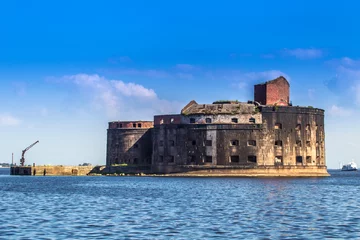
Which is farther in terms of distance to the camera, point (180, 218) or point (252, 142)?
point (252, 142)

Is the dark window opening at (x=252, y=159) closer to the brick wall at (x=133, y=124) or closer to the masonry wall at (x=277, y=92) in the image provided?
the masonry wall at (x=277, y=92)

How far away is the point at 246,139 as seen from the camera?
81.1 metres

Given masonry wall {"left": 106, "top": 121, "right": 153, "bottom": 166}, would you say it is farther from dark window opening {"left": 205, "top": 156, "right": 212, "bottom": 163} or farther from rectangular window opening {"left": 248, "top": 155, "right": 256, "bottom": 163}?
rectangular window opening {"left": 248, "top": 155, "right": 256, "bottom": 163}

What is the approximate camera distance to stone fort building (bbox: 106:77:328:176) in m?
81.1

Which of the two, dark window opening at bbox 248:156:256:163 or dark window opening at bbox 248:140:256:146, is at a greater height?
dark window opening at bbox 248:140:256:146

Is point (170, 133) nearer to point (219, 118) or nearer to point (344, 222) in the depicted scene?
point (219, 118)

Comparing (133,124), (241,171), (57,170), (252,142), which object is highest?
(133,124)

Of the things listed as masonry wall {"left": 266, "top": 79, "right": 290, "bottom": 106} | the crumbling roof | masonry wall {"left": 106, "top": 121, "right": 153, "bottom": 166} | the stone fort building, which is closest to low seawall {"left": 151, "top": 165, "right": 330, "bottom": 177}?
the stone fort building

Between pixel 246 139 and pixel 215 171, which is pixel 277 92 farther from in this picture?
pixel 215 171

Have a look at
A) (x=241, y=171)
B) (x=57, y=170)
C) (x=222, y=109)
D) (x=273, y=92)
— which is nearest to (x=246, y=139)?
(x=241, y=171)

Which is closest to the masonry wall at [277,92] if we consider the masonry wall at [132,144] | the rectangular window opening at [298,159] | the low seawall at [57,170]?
the rectangular window opening at [298,159]

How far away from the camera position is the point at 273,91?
86.5m

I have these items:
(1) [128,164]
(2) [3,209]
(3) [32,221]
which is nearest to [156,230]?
(3) [32,221]

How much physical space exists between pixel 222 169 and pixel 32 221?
180 feet
